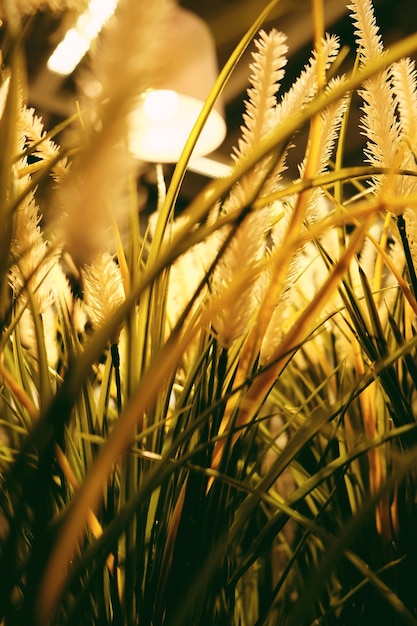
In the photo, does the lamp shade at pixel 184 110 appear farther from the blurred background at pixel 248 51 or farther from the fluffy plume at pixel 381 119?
the fluffy plume at pixel 381 119

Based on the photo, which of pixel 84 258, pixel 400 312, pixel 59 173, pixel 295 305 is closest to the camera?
pixel 84 258

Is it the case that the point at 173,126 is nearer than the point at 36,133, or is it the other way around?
the point at 36,133

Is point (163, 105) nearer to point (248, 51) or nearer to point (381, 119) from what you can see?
point (381, 119)

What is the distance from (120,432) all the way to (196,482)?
0.13 m

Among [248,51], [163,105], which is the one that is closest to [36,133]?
[163,105]

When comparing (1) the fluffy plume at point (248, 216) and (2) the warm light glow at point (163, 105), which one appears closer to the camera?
(1) the fluffy plume at point (248, 216)

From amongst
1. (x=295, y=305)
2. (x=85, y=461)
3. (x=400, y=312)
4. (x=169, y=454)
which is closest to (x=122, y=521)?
(x=169, y=454)

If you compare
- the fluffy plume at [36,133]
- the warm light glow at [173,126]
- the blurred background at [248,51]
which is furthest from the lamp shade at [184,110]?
the fluffy plume at [36,133]

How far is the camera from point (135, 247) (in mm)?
338

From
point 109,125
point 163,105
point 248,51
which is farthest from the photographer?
point 248,51

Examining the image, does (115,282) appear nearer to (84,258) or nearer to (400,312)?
(84,258)

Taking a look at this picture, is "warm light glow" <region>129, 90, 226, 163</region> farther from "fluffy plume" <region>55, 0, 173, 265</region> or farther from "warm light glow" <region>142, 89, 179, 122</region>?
"fluffy plume" <region>55, 0, 173, 265</region>

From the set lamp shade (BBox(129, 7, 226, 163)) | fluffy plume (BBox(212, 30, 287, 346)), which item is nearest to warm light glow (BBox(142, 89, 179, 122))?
lamp shade (BBox(129, 7, 226, 163))

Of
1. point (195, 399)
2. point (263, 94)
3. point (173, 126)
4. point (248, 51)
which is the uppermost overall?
point (248, 51)
